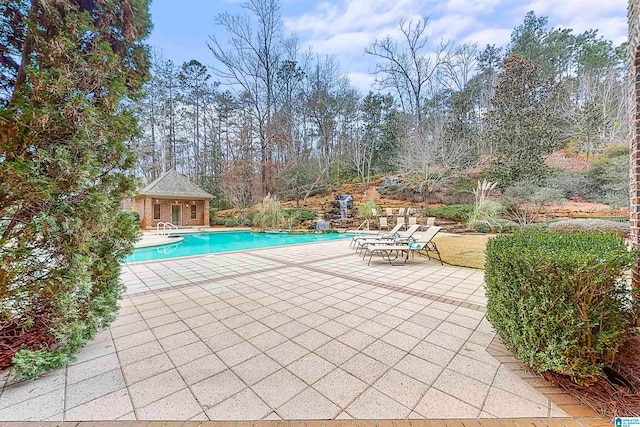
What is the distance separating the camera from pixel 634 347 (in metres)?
1.97

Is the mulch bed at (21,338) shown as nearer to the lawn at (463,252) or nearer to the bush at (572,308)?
the bush at (572,308)

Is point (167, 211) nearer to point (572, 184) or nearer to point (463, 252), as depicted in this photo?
point (463, 252)

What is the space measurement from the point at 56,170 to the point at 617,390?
4.23 meters

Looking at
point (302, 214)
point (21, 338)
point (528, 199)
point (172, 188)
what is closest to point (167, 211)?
point (172, 188)

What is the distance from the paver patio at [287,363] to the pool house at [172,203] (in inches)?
590

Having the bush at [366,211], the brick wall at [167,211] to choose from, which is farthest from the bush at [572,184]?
the brick wall at [167,211]

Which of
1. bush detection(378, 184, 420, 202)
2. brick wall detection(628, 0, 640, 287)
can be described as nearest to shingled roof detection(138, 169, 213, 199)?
bush detection(378, 184, 420, 202)

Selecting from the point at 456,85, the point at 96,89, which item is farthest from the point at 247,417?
the point at 456,85

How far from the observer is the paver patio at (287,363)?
168cm

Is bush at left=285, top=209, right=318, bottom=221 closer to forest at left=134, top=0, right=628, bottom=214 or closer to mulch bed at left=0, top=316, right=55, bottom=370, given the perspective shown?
forest at left=134, top=0, right=628, bottom=214

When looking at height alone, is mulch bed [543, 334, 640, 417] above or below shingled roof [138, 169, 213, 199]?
below

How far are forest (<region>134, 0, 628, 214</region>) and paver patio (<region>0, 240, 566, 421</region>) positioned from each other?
12.9m

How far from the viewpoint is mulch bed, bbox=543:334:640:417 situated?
64.3 inches

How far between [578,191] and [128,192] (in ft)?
61.2
